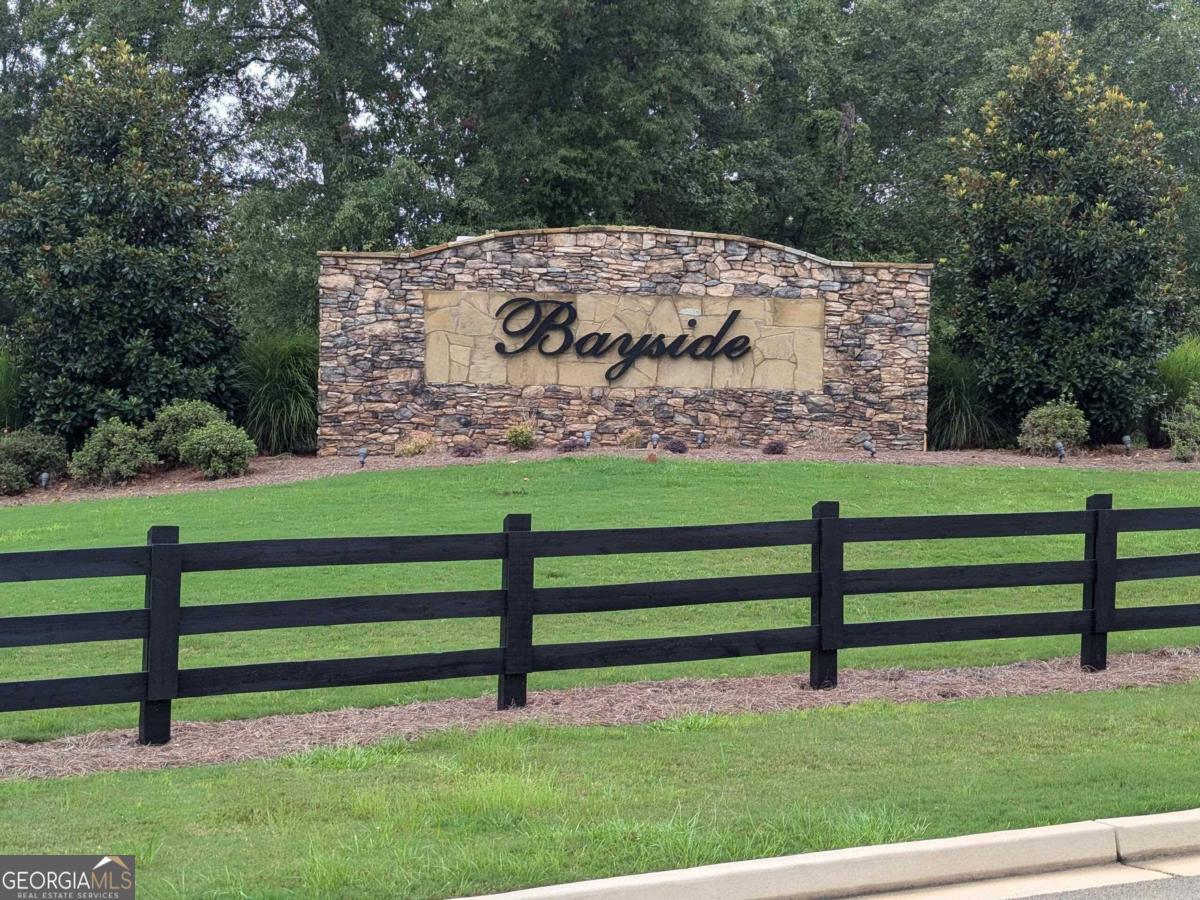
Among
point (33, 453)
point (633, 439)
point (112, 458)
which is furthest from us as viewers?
point (633, 439)

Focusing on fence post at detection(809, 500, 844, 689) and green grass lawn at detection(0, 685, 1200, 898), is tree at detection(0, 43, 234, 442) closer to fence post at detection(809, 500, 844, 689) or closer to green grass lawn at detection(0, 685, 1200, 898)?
fence post at detection(809, 500, 844, 689)

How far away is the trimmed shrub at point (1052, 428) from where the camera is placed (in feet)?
70.2

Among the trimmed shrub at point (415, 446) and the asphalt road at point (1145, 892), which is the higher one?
the trimmed shrub at point (415, 446)

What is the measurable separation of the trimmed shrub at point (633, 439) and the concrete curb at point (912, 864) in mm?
16302

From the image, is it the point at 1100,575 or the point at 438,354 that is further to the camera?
the point at 438,354

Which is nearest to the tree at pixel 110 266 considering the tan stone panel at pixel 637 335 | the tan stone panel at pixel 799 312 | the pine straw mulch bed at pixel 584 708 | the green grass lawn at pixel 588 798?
the tan stone panel at pixel 637 335

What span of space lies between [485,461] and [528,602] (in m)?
11.9

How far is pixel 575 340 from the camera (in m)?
22.3

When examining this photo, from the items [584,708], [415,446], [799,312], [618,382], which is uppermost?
[799,312]

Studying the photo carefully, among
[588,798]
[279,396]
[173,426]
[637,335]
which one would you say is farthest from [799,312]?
[588,798]

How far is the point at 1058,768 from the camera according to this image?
6.66m

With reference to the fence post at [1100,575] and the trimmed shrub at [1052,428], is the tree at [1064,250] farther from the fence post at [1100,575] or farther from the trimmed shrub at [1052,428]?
the fence post at [1100,575]

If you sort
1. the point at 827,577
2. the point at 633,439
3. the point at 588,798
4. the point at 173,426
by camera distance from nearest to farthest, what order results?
the point at 588,798
the point at 827,577
the point at 173,426
the point at 633,439

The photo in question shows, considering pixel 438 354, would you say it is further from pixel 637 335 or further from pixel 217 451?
pixel 217 451
